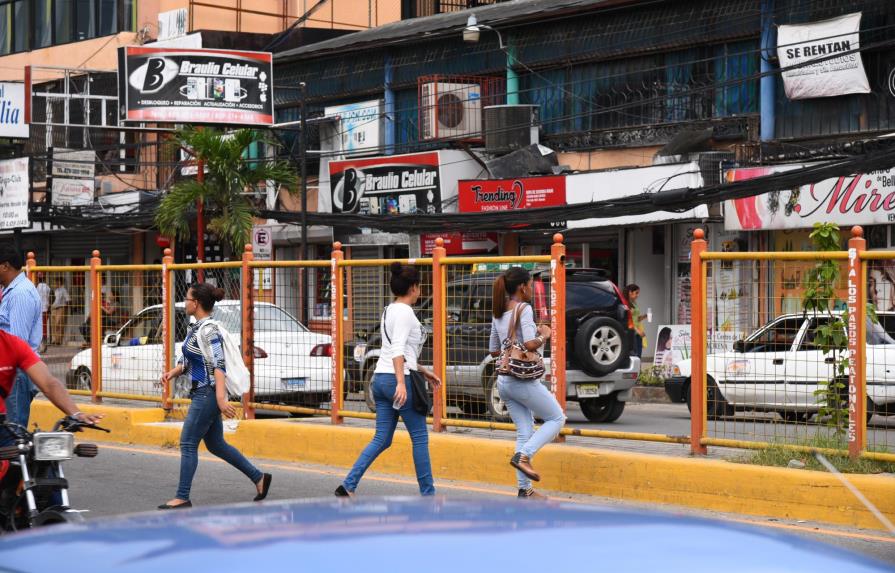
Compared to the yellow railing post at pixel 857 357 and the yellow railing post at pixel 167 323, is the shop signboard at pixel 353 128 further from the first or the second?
the yellow railing post at pixel 857 357

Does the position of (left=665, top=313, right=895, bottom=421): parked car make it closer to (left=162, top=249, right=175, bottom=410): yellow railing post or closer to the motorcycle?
the motorcycle

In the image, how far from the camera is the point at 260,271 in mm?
13617

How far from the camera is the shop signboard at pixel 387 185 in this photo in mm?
28047

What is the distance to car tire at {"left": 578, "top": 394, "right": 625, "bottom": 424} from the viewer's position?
55.6ft

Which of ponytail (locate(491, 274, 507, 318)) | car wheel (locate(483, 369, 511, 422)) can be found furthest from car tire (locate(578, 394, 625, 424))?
ponytail (locate(491, 274, 507, 318))

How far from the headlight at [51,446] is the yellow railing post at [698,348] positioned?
17.9 feet

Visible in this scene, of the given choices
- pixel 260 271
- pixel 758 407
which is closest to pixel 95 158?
pixel 260 271

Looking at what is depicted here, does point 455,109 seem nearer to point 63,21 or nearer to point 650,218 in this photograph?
point 650,218

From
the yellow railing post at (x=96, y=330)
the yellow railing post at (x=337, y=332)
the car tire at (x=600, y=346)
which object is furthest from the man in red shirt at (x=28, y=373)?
the car tire at (x=600, y=346)

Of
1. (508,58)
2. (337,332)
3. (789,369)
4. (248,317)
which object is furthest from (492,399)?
(508,58)

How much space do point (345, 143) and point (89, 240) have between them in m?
12.0

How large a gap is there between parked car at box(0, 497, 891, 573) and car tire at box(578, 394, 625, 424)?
46.1ft

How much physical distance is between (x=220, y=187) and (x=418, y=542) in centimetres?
2651

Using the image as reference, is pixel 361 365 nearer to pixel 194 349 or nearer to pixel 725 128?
pixel 194 349
